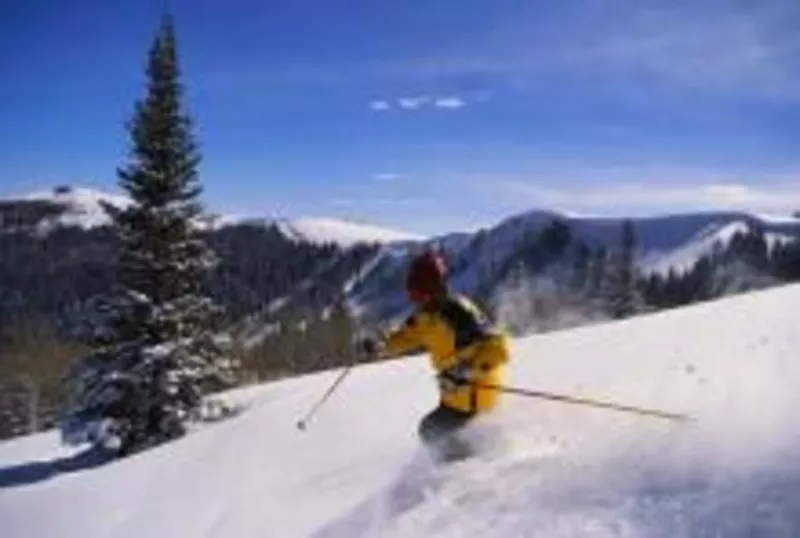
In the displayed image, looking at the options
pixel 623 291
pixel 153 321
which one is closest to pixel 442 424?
pixel 153 321

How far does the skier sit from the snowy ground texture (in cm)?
23

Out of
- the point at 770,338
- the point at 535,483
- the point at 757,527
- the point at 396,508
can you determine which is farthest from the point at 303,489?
the point at 757,527

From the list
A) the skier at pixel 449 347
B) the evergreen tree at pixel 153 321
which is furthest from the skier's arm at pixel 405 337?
the evergreen tree at pixel 153 321

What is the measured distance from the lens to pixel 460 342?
9.83 meters

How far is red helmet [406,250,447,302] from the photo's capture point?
9891 mm

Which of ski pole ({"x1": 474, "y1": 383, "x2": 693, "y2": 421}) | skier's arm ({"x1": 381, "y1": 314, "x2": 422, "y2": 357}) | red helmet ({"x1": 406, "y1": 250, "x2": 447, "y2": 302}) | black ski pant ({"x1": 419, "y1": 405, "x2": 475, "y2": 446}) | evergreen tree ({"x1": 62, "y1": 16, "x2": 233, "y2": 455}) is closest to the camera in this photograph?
ski pole ({"x1": 474, "y1": 383, "x2": 693, "y2": 421})

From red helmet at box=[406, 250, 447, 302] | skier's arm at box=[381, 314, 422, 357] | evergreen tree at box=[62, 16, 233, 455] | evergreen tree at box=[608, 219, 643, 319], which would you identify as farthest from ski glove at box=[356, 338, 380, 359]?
evergreen tree at box=[608, 219, 643, 319]

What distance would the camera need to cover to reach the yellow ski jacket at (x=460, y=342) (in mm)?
9656

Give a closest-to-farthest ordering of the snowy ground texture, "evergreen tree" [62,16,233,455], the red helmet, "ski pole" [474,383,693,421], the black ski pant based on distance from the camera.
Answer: the snowy ground texture, "ski pole" [474,383,693,421], the black ski pant, the red helmet, "evergreen tree" [62,16,233,455]

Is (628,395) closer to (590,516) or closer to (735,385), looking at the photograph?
(735,385)

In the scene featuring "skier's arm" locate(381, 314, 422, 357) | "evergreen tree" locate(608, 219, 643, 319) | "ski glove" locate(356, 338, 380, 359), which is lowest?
"evergreen tree" locate(608, 219, 643, 319)

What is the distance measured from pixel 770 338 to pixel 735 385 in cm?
195

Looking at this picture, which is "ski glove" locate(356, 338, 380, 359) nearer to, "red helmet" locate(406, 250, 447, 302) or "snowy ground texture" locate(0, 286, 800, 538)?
"red helmet" locate(406, 250, 447, 302)

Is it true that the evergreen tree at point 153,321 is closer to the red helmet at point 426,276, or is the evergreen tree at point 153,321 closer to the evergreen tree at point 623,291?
the red helmet at point 426,276
